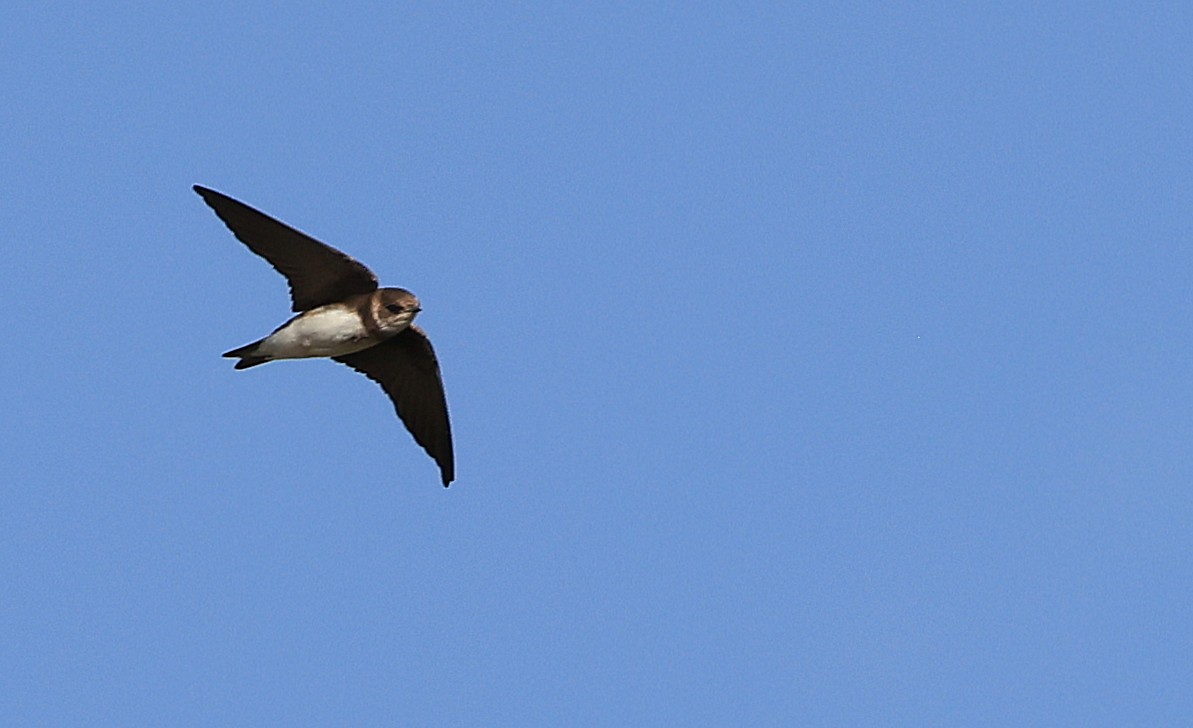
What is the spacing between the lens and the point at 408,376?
56.7 feet

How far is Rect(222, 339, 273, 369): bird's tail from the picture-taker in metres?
16.4

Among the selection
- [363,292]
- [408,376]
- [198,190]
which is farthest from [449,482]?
[198,190]

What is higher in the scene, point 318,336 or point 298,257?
point 298,257

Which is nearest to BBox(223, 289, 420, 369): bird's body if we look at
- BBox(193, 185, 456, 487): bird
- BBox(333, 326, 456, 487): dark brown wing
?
BBox(193, 185, 456, 487): bird

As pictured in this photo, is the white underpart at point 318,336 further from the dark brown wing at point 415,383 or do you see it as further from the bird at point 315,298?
the dark brown wing at point 415,383

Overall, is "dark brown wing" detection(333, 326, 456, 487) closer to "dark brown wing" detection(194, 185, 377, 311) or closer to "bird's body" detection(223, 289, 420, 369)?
"bird's body" detection(223, 289, 420, 369)

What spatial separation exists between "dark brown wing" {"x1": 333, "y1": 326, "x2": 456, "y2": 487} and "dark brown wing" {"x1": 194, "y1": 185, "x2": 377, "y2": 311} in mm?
881

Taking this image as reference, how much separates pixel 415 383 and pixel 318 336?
1325mm

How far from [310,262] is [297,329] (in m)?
0.51

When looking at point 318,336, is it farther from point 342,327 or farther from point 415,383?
point 415,383

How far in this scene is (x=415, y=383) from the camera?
1733 cm

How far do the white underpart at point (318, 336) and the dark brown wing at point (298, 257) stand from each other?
15 centimetres

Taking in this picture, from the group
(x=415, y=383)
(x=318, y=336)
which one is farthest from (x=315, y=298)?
(x=415, y=383)

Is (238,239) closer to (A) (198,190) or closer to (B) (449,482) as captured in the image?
(A) (198,190)
